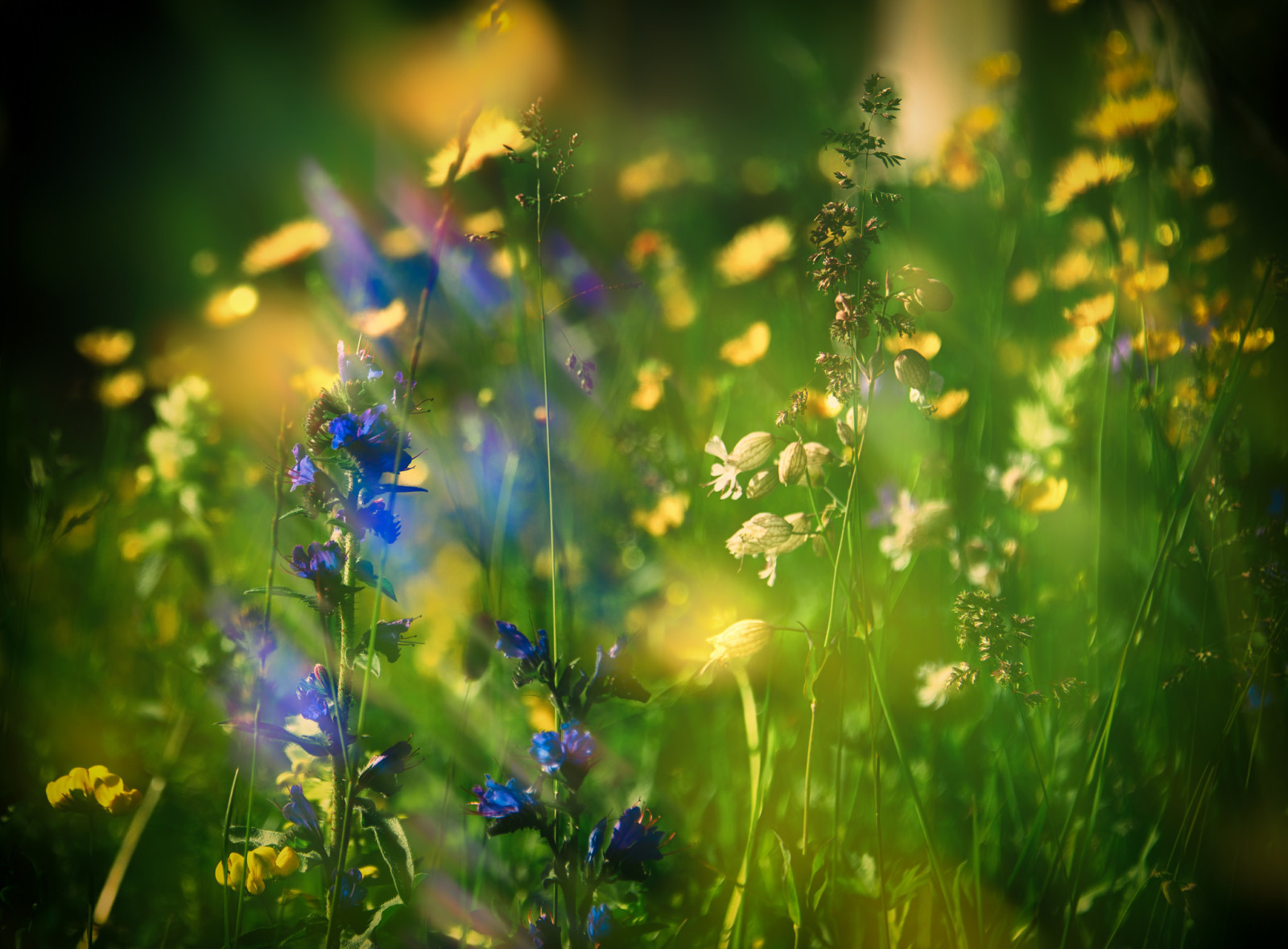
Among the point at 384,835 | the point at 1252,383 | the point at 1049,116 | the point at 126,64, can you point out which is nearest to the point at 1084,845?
the point at 384,835

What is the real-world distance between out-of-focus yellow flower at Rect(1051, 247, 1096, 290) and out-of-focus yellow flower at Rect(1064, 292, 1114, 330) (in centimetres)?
35

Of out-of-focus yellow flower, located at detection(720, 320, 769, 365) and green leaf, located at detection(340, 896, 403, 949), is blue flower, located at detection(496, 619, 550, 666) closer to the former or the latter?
green leaf, located at detection(340, 896, 403, 949)

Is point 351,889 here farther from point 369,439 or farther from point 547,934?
point 369,439

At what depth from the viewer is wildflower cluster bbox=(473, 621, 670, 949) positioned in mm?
599

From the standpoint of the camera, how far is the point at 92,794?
0.89 metres

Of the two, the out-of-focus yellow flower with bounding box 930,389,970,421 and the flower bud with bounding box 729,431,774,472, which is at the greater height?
the out-of-focus yellow flower with bounding box 930,389,970,421

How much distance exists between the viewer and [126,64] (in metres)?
3.20

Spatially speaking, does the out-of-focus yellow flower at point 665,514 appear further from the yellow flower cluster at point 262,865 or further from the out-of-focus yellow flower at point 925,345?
the yellow flower cluster at point 262,865

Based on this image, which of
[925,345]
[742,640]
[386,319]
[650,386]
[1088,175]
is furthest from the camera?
[650,386]

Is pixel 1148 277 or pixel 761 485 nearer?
pixel 761 485

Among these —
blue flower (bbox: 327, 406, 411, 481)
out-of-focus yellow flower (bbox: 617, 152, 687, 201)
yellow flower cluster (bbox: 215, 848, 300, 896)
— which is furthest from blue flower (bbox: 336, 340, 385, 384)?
out-of-focus yellow flower (bbox: 617, 152, 687, 201)

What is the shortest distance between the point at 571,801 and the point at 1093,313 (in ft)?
4.48

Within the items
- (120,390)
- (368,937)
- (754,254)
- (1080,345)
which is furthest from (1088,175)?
(120,390)

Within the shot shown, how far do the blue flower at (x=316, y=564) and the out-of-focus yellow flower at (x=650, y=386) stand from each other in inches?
41.5
